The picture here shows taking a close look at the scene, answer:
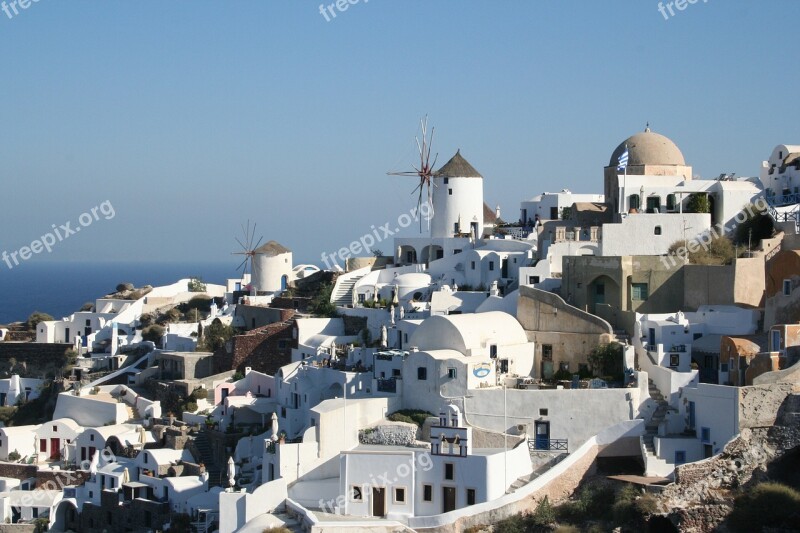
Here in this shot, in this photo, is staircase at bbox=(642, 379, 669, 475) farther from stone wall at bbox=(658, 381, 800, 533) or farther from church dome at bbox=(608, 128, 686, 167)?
church dome at bbox=(608, 128, 686, 167)

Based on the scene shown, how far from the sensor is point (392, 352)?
33344 millimetres

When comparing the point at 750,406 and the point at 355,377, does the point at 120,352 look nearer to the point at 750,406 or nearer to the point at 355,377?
the point at 355,377

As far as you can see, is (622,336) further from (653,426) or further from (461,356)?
(461,356)

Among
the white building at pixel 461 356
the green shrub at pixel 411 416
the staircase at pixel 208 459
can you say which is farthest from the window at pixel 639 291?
the staircase at pixel 208 459

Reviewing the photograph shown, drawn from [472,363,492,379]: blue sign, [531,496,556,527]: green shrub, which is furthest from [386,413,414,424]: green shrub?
[531,496,556,527]: green shrub

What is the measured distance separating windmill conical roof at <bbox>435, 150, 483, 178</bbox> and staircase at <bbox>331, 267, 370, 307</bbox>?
15.1 feet

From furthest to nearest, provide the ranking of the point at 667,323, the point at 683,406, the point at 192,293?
the point at 192,293
the point at 667,323
the point at 683,406

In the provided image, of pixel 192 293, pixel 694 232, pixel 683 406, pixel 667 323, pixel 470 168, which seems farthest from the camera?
pixel 192 293

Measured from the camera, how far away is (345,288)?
4169cm

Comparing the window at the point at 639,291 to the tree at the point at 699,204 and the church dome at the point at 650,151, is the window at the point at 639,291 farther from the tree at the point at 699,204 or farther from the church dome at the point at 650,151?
the church dome at the point at 650,151

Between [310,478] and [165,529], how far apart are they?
14.2 ft

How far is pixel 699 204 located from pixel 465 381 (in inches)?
423

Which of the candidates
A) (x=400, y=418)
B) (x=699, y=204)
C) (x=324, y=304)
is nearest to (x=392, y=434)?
(x=400, y=418)

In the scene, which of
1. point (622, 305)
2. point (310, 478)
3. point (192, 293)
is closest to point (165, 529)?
point (310, 478)
